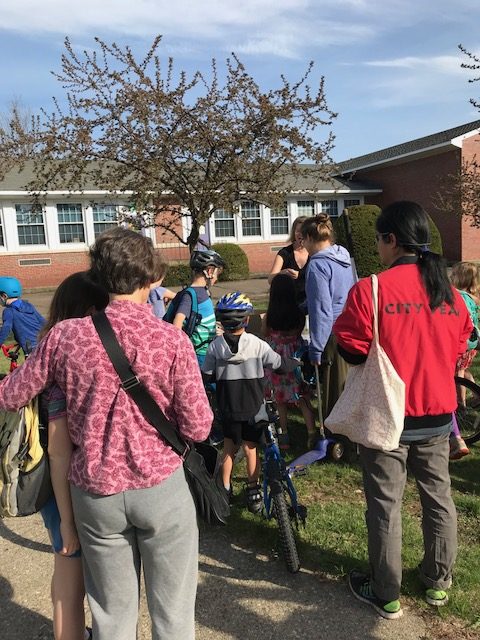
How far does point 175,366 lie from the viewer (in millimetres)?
1837

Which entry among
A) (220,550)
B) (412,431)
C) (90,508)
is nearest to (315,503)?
(220,550)

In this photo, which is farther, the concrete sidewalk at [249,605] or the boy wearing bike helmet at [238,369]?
the boy wearing bike helmet at [238,369]

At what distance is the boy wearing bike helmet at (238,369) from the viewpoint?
346cm

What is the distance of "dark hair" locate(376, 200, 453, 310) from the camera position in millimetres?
2488

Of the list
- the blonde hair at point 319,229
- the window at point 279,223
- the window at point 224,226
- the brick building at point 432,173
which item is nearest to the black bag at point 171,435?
the blonde hair at point 319,229

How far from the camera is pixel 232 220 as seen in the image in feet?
81.3

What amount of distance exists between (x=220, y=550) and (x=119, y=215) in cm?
683

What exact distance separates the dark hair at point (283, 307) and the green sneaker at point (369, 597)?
2.36 metres

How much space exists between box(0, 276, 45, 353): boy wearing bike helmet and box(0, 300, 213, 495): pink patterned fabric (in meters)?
4.44

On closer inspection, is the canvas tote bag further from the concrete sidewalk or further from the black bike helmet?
the black bike helmet

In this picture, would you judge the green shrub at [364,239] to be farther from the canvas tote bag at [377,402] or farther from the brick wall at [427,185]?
the canvas tote bag at [377,402]

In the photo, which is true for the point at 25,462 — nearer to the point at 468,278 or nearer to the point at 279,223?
the point at 468,278

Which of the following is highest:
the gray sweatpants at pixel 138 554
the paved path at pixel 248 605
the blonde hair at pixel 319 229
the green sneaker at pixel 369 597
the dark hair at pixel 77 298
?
the blonde hair at pixel 319 229

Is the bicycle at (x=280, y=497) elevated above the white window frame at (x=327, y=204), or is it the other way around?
the white window frame at (x=327, y=204)
